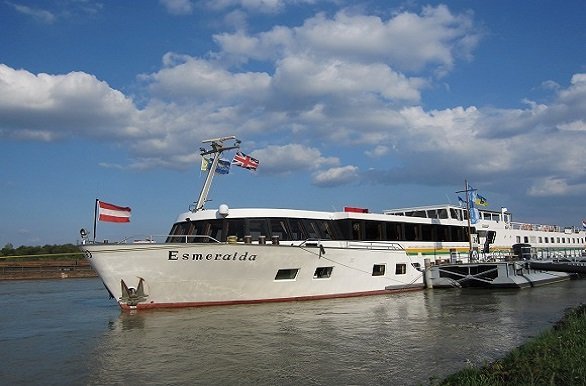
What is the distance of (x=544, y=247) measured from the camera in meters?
43.0

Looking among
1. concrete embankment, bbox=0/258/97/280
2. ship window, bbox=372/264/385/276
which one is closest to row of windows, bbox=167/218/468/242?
ship window, bbox=372/264/385/276

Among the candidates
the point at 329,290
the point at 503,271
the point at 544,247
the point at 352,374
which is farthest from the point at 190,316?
the point at 544,247

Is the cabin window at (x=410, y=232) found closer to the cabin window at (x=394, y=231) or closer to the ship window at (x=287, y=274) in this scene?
the cabin window at (x=394, y=231)

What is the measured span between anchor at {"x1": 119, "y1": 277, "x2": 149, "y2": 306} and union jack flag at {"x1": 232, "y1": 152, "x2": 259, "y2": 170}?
7.29 m

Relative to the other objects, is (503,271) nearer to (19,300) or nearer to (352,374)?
(352,374)

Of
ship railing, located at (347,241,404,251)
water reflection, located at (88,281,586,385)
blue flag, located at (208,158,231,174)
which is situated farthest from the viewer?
blue flag, located at (208,158,231,174)

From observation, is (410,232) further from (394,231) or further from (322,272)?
(322,272)

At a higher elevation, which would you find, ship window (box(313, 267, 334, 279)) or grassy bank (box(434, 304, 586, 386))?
ship window (box(313, 267, 334, 279))

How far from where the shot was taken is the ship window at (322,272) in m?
21.5

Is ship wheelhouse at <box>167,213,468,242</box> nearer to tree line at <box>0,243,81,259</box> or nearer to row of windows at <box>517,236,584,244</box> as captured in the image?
row of windows at <box>517,236,584,244</box>

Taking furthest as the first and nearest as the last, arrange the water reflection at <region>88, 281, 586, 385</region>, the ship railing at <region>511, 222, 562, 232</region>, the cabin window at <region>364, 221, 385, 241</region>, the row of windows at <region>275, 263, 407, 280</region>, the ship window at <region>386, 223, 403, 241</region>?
the ship railing at <region>511, 222, 562, 232</region>
the ship window at <region>386, 223, 403, 241</region>
the cabin window at <region>364, 221, 385, 241</region>
the row of windows at <region>275, 263, 407, 280</region>
the water reflection at <region>88, 281, 586, 385</region>

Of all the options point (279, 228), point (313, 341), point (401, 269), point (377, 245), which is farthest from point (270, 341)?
point (401, 269)

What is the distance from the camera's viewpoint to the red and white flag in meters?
18.1

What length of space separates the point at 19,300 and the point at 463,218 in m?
26.3
